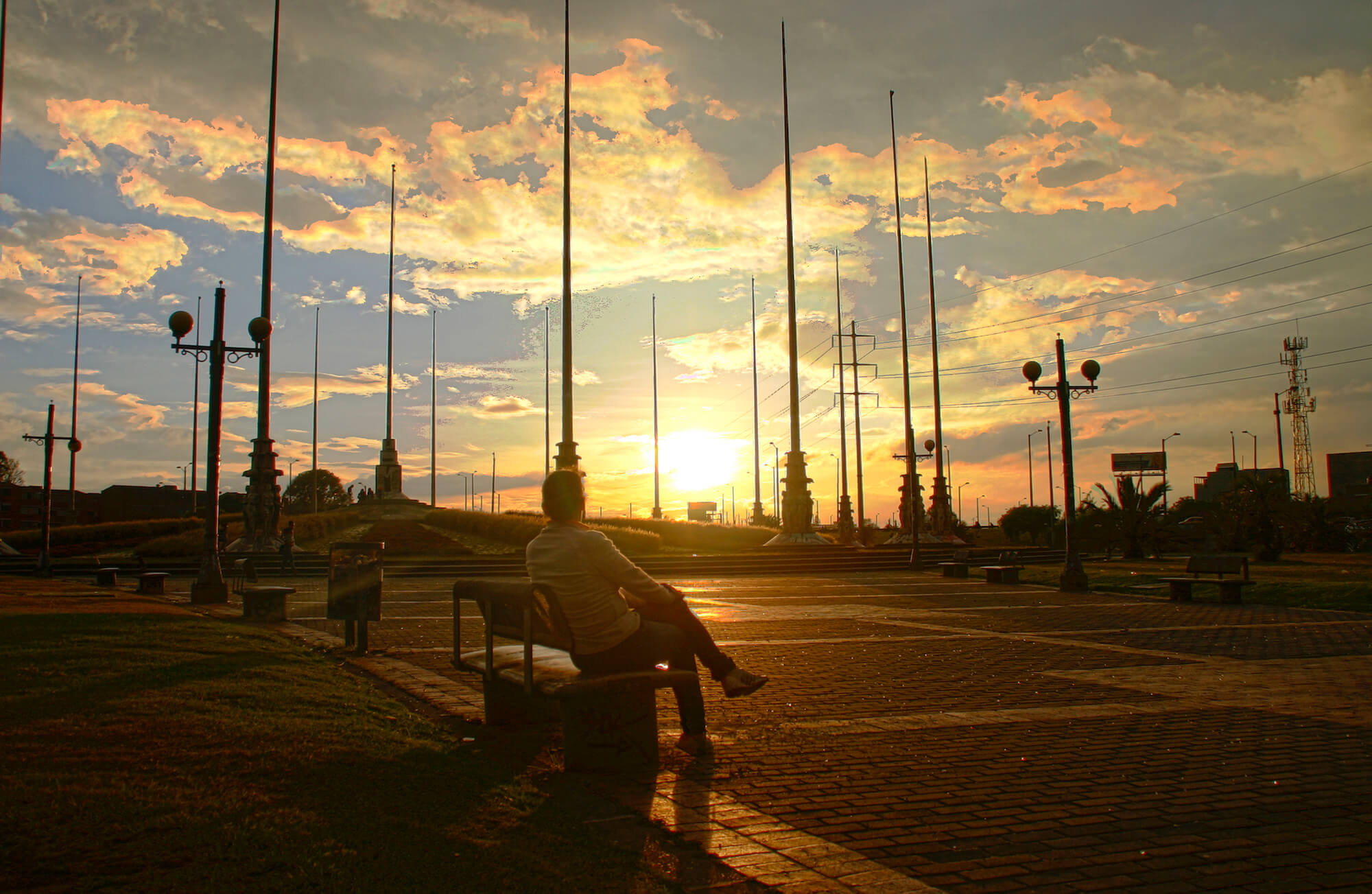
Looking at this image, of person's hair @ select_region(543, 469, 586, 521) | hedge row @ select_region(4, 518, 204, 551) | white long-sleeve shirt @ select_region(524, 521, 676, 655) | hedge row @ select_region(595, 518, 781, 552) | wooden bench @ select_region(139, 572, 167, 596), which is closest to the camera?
white long-sleeve shirt @ select_region(524, 521, 676, 655)

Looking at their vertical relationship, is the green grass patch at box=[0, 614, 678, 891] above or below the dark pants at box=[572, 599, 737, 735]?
below

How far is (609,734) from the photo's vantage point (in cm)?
464

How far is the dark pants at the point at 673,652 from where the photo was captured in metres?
4.81

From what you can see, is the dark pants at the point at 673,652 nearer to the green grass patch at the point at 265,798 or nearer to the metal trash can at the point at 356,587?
the green grass patch at the point at 265,798

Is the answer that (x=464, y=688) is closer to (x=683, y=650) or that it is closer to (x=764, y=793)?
(x=683, y=650)

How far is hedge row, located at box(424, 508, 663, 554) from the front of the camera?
34.4m

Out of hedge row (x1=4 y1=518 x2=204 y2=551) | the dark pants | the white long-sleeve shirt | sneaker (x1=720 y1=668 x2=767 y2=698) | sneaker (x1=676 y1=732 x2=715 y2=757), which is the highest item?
hedge row (x1=4 y1=518 x2=204 y2=551)

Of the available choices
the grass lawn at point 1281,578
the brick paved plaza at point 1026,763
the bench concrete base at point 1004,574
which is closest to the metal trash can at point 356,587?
the brick paved plaza at point 1026,763

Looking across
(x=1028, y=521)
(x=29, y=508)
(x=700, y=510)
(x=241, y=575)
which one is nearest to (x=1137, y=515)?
(x=241, y=575)

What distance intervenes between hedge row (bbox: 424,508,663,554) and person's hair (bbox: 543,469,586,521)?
2263cm

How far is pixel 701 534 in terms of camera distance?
4203 centimetres

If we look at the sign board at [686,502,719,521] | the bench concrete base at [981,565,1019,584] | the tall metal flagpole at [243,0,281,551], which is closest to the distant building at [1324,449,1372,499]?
the sign board at [686,502,719,521]

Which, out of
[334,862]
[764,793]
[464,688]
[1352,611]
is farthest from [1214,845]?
[1352,611]

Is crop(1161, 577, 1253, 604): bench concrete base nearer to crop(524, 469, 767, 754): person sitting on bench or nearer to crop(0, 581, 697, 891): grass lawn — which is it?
crop(524, 469, 767, 754): person sitting on bench
